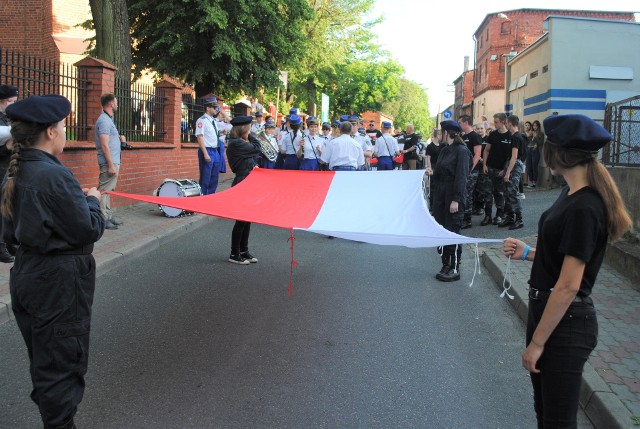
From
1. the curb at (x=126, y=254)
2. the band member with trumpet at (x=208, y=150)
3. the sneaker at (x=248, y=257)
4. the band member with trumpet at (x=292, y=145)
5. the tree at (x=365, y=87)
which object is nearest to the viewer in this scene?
the curb at (x=126, y=254)

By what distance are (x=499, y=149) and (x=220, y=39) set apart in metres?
10.6

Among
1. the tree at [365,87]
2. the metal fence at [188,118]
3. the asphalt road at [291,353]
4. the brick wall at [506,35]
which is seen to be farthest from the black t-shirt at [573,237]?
the tree at [365,87]

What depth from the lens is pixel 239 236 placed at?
826cm

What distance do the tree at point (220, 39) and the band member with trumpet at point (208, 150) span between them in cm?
693

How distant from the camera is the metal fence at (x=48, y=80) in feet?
30.5

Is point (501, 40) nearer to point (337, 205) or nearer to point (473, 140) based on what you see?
point (473, 140)

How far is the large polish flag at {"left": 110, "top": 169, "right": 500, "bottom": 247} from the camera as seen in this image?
5.31 meters

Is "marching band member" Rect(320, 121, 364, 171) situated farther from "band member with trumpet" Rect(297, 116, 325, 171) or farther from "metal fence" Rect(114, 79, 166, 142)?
"metal fence" Rect(114, 79, 166, 142)

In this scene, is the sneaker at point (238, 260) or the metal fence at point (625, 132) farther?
the metal fence at point (625, 132)

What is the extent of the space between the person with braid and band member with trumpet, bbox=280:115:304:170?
34.6 ft

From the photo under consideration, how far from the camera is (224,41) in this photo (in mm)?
18828

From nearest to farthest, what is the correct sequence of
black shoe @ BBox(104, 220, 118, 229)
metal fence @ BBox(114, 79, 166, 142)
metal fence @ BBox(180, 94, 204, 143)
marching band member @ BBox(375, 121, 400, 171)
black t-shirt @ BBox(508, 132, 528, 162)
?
1. black shoe @ BBox(104, 220, 118, 229)
2. black t-shirt @ BBox(508, 132, 528, 162)
3. metal fence @ BBox(114, 79, 166, 142)
4. marching band member @ BBox(375, 121, 400, 171)
5. metal fence @ BBox(180, 94, 204, 143)

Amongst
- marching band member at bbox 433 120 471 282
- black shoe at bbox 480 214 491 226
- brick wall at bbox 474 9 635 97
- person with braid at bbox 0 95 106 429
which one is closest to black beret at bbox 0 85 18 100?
person with braid at bbox 0 95 106 429

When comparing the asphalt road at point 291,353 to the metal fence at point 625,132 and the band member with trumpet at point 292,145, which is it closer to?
the metal fence at point 625,132
